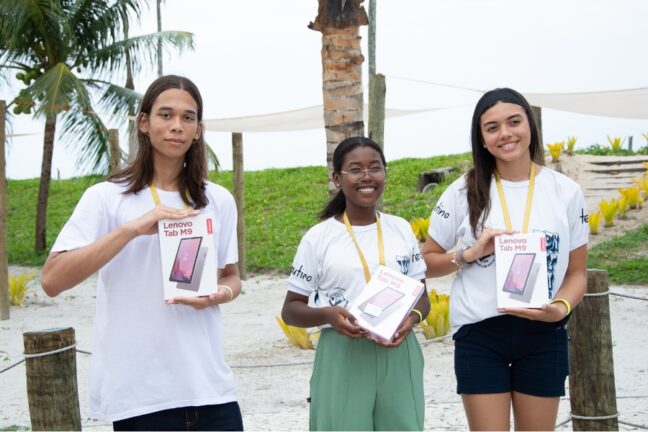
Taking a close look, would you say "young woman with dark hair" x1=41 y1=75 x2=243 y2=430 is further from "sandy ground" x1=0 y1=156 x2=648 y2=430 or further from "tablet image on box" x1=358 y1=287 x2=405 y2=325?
"sandy ground" x1=0 y1=156 x2=648 y2=430

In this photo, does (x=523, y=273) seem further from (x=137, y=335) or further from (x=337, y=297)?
(x=137, y=335)

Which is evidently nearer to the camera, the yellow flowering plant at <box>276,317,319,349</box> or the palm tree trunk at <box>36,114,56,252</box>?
the yellow flowering plant at <box>276,317,319,349</box>

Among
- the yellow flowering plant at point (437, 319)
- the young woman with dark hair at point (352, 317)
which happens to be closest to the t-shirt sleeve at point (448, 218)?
the young woman with dark hair at point (352, 317)

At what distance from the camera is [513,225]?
128 inches

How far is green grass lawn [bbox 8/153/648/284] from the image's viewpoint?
13.3 metres

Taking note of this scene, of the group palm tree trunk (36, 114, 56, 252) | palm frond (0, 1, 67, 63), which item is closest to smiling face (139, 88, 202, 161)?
palm frond (0, 1, 67, 63)

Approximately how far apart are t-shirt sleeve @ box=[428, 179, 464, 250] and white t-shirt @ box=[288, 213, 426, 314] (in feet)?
0.35

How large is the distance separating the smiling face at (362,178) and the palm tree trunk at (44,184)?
1624cm

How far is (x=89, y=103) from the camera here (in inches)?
655

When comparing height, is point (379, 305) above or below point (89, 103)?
below

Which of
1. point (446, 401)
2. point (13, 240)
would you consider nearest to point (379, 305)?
point (446, 401)

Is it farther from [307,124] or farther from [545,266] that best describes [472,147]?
[307,124]

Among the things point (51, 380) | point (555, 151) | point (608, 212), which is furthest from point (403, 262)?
point (555, 151)

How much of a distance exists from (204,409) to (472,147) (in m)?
1.42
